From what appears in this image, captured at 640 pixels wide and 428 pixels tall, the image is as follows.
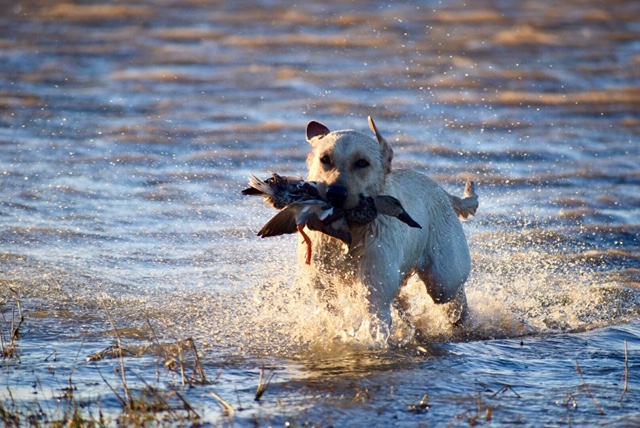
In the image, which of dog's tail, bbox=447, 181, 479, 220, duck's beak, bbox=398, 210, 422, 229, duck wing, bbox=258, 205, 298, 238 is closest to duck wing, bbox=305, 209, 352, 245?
duck wing, bbox=258, 205, 298, 238

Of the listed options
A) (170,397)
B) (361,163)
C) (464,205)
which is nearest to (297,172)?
(464,205)

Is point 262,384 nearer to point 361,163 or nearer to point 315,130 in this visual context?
point 361,163

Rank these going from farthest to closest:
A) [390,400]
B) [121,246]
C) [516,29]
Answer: [516,29] < [121,246] < [390,400]

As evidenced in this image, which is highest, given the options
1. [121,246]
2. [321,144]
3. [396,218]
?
[321,144]

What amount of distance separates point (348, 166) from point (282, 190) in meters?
0.44

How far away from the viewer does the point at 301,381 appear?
632 centimetres

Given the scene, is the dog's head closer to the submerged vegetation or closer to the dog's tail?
the submerged vegetation

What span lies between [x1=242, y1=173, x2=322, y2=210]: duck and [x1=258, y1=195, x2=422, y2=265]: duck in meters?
0.06

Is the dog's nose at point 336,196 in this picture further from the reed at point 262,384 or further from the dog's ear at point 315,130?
the reed at point 262,384

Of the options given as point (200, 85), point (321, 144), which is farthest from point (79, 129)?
point (321, 144)

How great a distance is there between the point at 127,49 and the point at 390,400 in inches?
602

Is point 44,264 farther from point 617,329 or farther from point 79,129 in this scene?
point 79,129

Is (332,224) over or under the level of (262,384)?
over

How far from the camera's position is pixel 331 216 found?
6160mm
